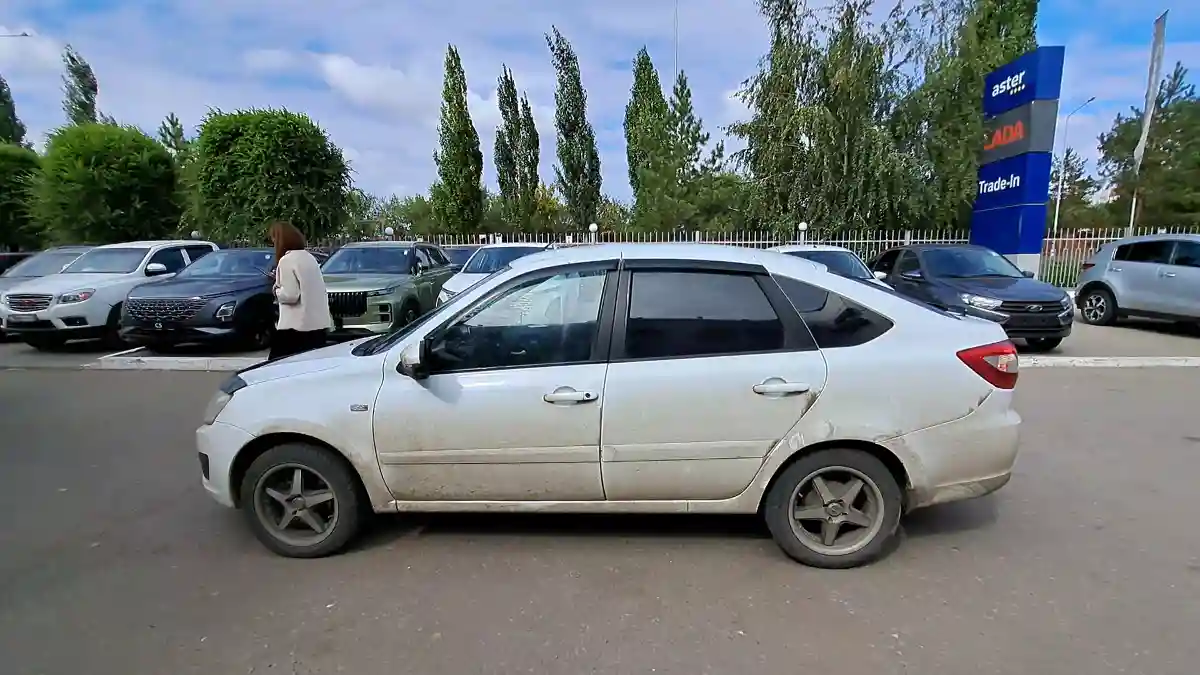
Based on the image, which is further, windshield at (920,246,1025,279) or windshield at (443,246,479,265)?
Result: windshield at (443,246,479,265)

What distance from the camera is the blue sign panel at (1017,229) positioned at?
14696mm

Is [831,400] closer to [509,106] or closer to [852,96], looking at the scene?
[852,96]

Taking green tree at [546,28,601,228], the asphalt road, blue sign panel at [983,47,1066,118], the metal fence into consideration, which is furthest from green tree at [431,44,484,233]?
the asphalt road

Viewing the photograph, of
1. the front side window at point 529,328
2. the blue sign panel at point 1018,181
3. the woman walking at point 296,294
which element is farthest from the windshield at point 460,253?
the front side window at point 529,328

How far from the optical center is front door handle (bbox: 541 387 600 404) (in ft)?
10.9

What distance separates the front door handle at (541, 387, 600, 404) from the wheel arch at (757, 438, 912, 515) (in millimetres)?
1044

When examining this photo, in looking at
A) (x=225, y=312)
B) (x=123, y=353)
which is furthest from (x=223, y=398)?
(x=123, y=353)

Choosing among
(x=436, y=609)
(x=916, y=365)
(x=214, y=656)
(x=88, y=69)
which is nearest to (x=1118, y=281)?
(x=916, y=365)

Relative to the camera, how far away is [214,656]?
9.14ft

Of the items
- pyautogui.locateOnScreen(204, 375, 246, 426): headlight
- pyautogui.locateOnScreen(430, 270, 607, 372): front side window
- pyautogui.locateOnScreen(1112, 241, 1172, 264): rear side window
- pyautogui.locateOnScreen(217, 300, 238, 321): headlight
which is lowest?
pyautogui.locateOnScreen(217, 300, 238, 321): headlight

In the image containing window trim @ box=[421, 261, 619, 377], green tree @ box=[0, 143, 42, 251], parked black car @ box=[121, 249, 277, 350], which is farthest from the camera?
green tree @ box=[0, 143, 42, 251]

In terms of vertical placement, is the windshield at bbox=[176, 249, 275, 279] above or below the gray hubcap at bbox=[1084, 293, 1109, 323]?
above

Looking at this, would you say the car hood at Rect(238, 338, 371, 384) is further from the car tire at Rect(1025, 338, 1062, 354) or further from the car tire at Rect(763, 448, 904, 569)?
the car tire at Rect(1025, 338, 1062, 354)

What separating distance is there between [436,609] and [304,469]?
1091mm
